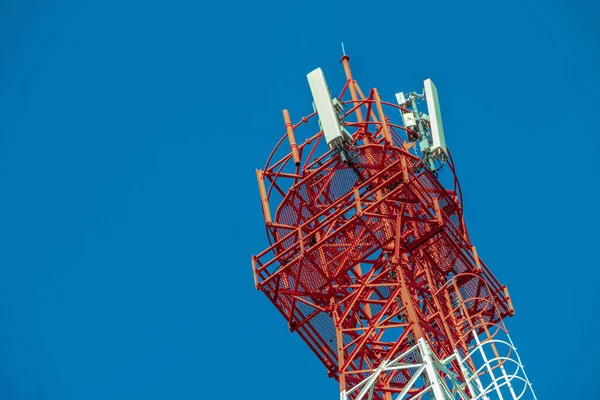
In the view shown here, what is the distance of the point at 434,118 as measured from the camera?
4672 cm

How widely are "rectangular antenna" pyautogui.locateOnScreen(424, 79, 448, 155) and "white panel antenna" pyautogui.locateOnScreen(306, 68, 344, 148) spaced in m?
3.79

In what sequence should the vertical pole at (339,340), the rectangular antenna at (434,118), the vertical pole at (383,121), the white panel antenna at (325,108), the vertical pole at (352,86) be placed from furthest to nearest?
the vertical pole at (352,86) → the vertical pole at (383,121) → the rectangular antenna at (434,118) → the white panel antenna at (325,108) → the vertical pole at (339,340)

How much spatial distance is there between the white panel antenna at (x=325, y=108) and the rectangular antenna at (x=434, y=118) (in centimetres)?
379

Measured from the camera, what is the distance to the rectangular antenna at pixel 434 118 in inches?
1800

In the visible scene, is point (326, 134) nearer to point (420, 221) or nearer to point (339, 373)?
point (420, 221)

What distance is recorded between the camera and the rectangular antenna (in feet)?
150

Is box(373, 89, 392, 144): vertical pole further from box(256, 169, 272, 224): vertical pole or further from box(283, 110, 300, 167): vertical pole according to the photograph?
box(256, 169, 272, 224): vertical pole

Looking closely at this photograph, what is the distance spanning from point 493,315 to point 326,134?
34.0 feet

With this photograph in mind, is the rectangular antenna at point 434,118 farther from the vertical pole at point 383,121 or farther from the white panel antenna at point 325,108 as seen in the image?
the white panel antenna at point 325,108

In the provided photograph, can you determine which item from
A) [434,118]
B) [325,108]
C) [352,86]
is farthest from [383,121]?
[352,86]

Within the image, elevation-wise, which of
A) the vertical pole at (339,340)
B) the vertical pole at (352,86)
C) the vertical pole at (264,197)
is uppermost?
the vertical pole at (352,86)

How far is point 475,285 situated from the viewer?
48.4 meters

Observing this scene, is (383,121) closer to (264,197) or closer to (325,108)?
(325,108)

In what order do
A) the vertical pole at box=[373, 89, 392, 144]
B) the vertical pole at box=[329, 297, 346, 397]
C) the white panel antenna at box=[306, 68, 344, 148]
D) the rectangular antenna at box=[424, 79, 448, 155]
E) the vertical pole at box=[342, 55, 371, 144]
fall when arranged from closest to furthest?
the vertical pole at box=[329, 297, 346, 397]
the white panel antenna at box=[306, 68, 344, 148]
the rectangular antenna at box=[424, 79, 448, 155]
the vertical pole at box=[373, 89, 392, 144]
the vertical pole at box=[342, 55, 371, 144]
